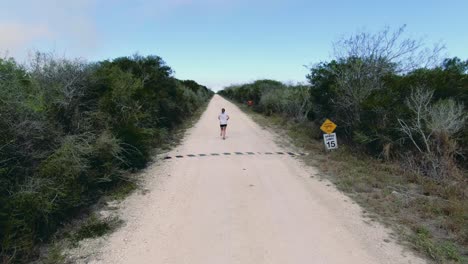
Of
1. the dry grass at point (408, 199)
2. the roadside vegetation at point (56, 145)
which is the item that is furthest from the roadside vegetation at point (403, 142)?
the roadside vegetation at point (56, 145)

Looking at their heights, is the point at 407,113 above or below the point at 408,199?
above

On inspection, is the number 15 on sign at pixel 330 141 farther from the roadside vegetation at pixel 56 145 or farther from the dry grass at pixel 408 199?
the roadside vegetation at pixel 56 145

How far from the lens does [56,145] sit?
5902mm

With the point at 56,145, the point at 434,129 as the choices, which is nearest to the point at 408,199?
the point at 434,129

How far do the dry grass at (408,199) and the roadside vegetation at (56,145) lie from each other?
466 cm

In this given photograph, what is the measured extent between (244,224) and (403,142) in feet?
20.7

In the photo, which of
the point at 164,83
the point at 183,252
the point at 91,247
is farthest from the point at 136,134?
the point at 164,83

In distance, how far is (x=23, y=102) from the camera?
17.3 feet

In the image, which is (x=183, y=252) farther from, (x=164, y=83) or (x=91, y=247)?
(x=164, y=83)

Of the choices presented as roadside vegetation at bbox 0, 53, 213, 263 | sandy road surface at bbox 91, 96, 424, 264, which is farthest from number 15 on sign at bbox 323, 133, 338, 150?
roadside vegetation at bbox 0, 53, 213, 263

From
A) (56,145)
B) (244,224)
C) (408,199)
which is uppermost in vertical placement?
(56,145)

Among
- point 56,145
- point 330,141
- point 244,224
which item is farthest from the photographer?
point 330,141

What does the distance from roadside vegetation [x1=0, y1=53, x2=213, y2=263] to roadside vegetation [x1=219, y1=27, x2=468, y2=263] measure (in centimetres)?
495

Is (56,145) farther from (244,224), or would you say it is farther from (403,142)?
(403,142)
